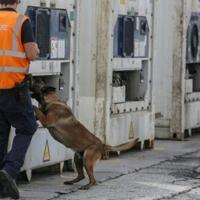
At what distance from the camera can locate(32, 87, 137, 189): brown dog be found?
7352mm

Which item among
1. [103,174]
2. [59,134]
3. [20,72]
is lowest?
[103,174]

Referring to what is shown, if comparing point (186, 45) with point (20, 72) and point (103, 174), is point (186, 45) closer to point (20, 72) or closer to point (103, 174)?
point (103, 174)

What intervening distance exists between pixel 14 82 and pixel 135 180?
7.10 ft

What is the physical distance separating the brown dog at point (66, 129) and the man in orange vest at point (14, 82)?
1.83ft

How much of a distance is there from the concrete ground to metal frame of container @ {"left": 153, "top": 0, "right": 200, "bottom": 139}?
4.55ft

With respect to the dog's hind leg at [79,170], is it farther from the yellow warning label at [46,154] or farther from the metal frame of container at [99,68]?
the metal frame of container at [99,68]

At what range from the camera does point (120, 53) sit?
32.4 ft

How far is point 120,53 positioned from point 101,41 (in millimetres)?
519

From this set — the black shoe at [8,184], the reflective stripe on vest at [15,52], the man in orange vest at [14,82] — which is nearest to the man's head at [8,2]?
the man in orange vest at [14,82]

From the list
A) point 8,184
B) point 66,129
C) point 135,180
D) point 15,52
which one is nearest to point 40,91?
point 66,129

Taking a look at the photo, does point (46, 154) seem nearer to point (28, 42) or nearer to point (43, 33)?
point (43, 33)

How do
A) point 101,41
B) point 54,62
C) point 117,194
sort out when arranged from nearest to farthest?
point 117,194, point 54,62, point 101,41

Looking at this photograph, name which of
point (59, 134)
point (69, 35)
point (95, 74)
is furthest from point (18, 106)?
point (95, 74)

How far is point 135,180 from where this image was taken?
8.23 m
